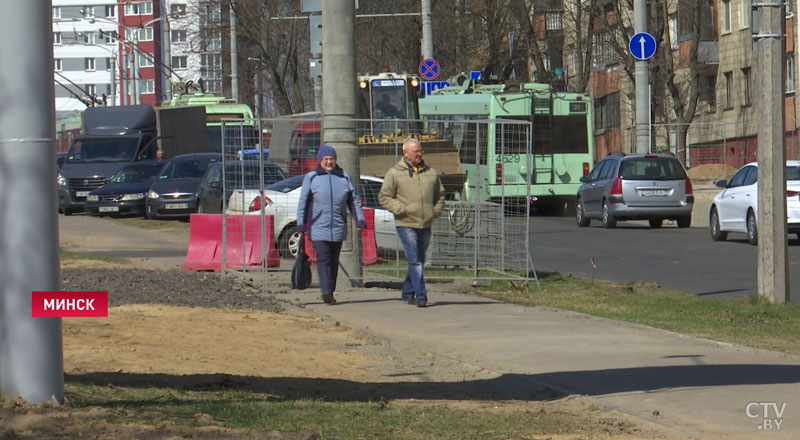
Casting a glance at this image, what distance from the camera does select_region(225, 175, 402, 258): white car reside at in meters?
19.7

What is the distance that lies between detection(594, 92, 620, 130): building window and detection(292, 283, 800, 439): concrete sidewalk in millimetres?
51636

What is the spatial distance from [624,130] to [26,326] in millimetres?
58000

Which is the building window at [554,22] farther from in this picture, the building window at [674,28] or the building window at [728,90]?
the building window at [728,90]

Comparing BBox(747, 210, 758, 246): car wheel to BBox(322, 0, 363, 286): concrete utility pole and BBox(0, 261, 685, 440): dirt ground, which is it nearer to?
BBox(322, 0, 363, 286): concrete utility pole

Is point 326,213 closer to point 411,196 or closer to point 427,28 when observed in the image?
point 411,196

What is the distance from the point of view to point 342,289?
16.8 m

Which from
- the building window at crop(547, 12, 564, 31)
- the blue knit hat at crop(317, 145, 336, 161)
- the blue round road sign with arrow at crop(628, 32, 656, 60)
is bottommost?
the blue knit hat at crop(317, 145, 336, 161)

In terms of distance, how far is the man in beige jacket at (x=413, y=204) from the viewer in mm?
14906

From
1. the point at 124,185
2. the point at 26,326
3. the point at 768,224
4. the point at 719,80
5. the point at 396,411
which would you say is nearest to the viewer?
the point at 26,326

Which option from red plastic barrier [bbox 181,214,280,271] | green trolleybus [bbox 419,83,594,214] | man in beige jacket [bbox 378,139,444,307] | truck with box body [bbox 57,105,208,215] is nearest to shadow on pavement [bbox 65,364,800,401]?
man in beige jacket [bbox 378,139,444,307]

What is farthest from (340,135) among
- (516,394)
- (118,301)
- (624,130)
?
(624,130)

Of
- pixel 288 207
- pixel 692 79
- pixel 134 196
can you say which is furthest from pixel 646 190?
pixel 692 79

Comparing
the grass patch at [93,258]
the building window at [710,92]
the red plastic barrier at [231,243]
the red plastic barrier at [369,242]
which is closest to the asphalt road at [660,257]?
the red plastic barrier at [369,242]

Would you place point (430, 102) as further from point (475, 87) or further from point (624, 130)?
point (624, 130)
